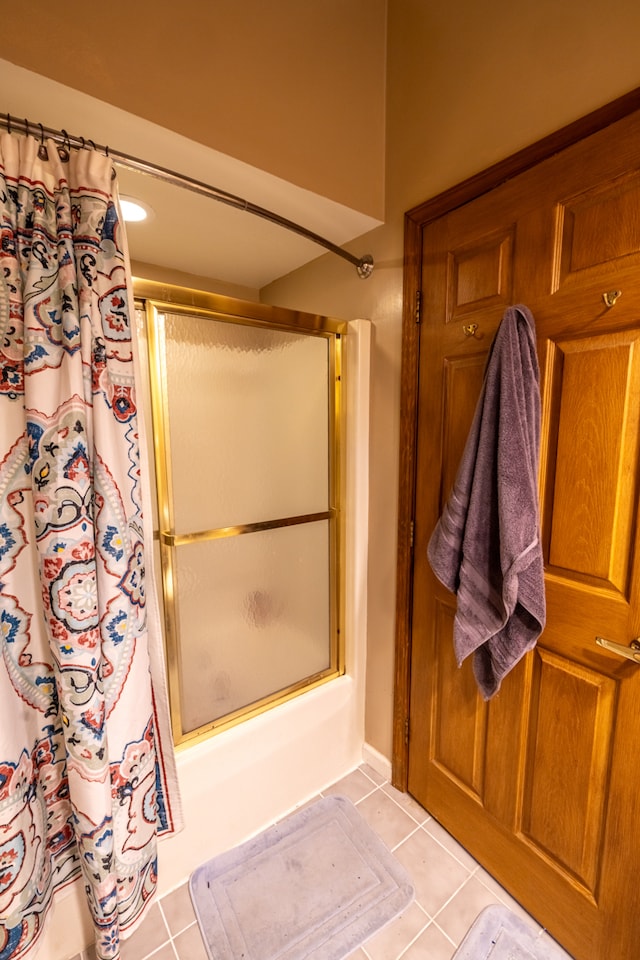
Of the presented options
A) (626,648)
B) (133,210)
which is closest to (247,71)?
(133,210)

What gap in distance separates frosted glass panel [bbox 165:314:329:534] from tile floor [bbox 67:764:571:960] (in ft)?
3.84

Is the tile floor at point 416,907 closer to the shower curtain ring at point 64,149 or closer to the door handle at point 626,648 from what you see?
the door handle at point 626,648

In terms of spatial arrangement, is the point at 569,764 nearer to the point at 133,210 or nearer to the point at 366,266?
the point at 366,266

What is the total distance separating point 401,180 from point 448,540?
124 cm

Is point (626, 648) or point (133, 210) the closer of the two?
point (626, 648)

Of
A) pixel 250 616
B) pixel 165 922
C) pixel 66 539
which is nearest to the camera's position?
pixel 66 539

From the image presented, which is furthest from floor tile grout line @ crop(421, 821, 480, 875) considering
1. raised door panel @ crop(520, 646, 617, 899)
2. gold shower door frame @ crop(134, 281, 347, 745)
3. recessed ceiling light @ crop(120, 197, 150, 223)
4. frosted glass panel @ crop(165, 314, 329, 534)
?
recessed ceiling light @ crop(120, 197, 150, 223)

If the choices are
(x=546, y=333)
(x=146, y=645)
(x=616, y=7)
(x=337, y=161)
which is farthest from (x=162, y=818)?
(x=616, y=7)

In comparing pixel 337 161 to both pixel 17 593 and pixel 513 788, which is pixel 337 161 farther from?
pixel 513 788

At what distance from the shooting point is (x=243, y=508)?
1398 mm

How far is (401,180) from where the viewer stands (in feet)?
4.58

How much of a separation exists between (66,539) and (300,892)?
134 centimetres

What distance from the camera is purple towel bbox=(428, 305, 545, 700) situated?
1.02 meters

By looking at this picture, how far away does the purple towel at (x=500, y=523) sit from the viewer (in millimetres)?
1021
